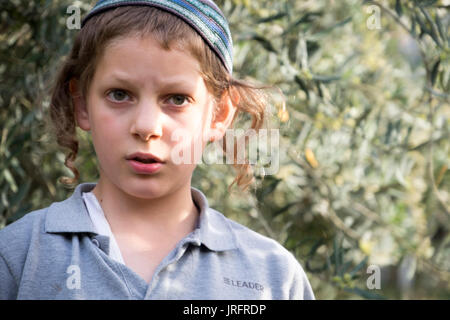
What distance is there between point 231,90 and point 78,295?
72 centimetres

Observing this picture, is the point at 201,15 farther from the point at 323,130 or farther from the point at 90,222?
the point at 323,130

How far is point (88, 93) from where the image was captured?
150 centimetres

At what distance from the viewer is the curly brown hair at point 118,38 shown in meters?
1.42

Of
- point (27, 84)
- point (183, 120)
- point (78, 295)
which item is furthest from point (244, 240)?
point (27, 84)

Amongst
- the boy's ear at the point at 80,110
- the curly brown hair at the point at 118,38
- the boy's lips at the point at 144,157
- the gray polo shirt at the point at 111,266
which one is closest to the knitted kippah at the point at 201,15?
the curly brown hair at the point at 118,38

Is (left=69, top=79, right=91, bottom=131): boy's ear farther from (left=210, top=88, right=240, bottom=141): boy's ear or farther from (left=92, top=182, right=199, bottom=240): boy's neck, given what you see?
(left=210, top=88, right=240, bottom=141): boy's ear

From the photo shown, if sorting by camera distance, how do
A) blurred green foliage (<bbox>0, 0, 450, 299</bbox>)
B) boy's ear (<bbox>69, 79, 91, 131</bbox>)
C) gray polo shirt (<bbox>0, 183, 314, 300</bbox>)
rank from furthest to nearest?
blurred green foliage (<bbox>0, 0, 450, 299</bbox>) → boy's ear (<bbox>69, 79, 91, 131</bbox>) → gray polo shirt (<bbox>0, 183, 314, 300</bbox>)

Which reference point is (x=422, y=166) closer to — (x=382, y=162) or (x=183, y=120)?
(x=382, y=162)

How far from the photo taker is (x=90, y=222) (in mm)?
1412

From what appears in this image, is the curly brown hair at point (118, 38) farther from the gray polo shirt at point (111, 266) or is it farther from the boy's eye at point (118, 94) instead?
the gray polo shirt at point (111, 266)

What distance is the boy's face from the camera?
137cm

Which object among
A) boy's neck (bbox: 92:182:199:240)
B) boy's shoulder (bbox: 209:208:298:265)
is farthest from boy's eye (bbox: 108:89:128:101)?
boy's shoulder (bbox: 209:208:298:265)

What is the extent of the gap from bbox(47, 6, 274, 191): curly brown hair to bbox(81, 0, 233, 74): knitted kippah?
0.04 feet
